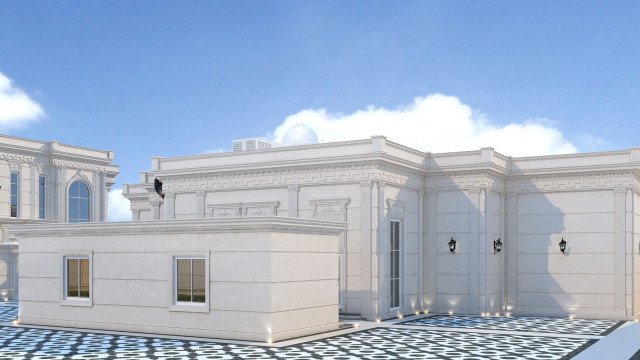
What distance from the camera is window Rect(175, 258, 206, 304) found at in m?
18.5

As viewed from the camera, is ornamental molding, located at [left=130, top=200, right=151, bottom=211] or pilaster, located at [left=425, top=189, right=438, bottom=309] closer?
pilaster, located at [left=425, top=189, right=438, bottom=309]

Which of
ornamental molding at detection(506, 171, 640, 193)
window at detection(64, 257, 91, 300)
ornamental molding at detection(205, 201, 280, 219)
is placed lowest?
window at detection(64, 257, 91, 300)

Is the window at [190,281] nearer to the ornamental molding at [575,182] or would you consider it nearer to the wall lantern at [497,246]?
the wall lantern at [497,246]

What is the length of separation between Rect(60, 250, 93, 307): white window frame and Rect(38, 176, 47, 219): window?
16.9 m

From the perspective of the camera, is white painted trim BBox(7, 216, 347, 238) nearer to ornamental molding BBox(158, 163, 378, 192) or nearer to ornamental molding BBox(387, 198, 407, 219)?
ornamental molding BBox(158, 163, 378, 192)

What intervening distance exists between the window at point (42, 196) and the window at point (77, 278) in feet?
55.5

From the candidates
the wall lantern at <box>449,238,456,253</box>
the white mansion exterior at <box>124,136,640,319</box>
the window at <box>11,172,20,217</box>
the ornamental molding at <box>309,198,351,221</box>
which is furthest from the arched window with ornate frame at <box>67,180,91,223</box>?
the wall lantern at <box>449,238,456,253</box>

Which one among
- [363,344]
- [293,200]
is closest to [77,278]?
[293,200]

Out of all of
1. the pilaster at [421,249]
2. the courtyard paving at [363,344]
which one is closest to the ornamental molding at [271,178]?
the pilaster at [421,249]

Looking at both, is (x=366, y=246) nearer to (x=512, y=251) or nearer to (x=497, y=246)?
(x=497, y=246)

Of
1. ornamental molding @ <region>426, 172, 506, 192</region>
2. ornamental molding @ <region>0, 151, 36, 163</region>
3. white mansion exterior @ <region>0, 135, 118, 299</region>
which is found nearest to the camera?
ornamental molding @ <region>426, 172, 506, 192</region>

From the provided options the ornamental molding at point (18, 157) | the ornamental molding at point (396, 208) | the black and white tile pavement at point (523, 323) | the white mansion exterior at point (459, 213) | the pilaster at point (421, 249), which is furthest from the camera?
the ornamental molding at point (18, 157)

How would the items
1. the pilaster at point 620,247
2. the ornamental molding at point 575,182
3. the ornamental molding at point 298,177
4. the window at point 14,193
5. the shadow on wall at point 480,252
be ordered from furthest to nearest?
the window at point 14,193
the shadow on wall at point 480,252
the ornamental molding at point 575,182
the pilaster at point 620,247
the ornamental molding at point 298,177

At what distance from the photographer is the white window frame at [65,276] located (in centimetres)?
2039
